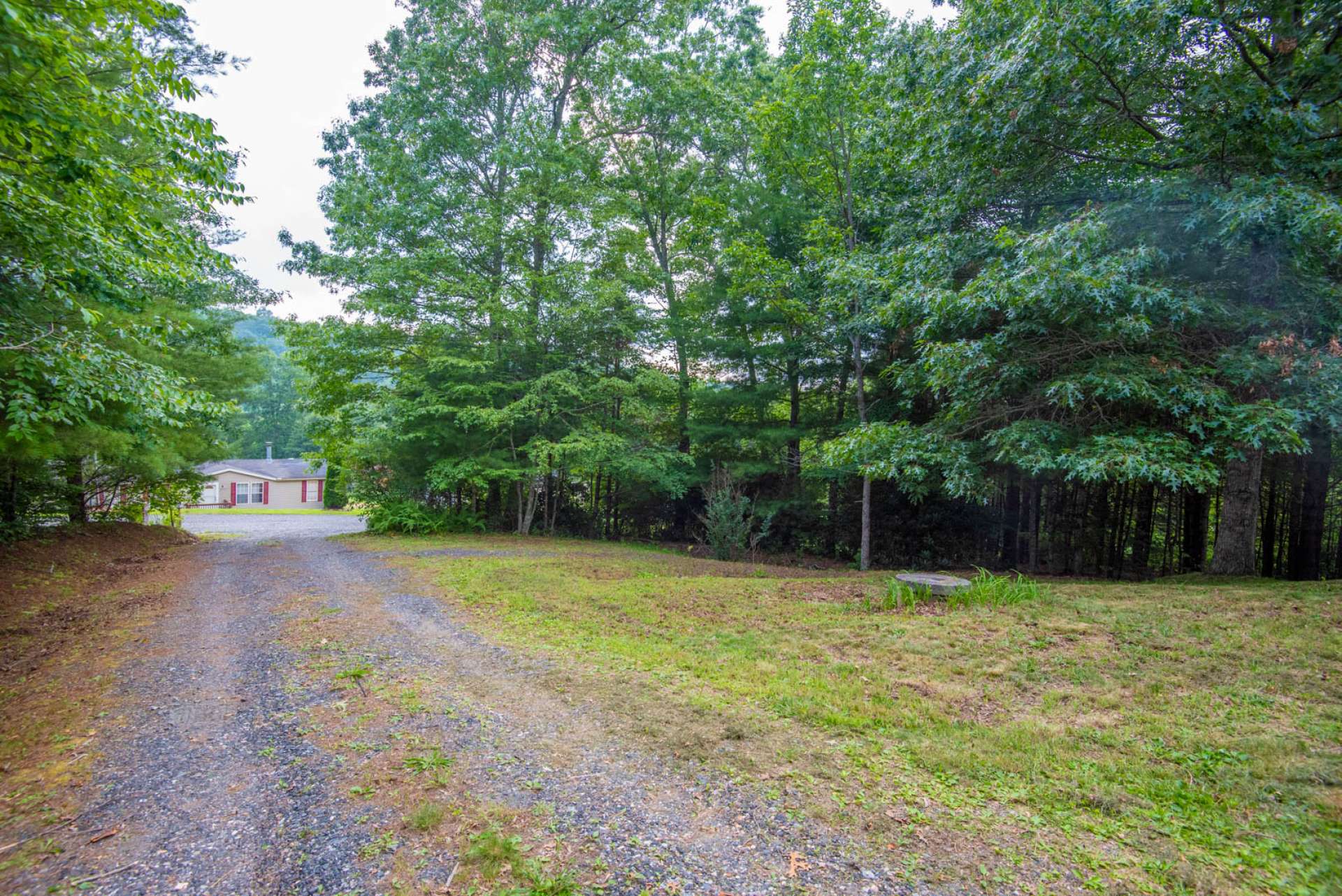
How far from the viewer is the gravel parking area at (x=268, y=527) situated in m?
14.3

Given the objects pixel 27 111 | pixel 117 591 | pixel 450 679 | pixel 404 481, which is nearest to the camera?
pixel 27 111

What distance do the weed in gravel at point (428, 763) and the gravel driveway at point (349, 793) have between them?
0.21 ft

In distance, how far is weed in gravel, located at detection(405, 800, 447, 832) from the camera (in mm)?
2301

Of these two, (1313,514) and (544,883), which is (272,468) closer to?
(544,883)

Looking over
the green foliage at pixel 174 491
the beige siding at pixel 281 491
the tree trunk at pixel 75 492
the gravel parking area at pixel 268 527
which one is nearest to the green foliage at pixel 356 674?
the tree trunk at pixel 75 492

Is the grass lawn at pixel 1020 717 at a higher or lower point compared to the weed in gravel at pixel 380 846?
higher

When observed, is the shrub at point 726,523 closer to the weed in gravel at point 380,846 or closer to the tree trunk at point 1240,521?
the tree trunk at point 1240,521

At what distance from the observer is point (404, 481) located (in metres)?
14.4

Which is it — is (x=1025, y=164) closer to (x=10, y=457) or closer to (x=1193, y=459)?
(x=1193, y=459)

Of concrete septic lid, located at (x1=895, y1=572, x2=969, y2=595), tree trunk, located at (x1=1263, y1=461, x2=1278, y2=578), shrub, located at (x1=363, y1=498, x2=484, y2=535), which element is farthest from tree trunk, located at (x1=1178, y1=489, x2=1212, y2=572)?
shrub, located at (x1=363, y1=498, x2=484, y2=535)

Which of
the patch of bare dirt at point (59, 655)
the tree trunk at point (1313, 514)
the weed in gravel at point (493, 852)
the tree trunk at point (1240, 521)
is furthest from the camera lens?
the tree trunk at point (1313, 514)

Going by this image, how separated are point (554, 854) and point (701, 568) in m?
7.52

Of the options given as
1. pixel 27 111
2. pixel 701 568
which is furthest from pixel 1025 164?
pixel 27 111

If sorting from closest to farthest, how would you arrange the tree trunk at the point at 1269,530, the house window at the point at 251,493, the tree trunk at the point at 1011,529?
the tree trunk at the point at 1269,530, the tree trunk at the point at 1011,529, the house window at the point at 251,493
